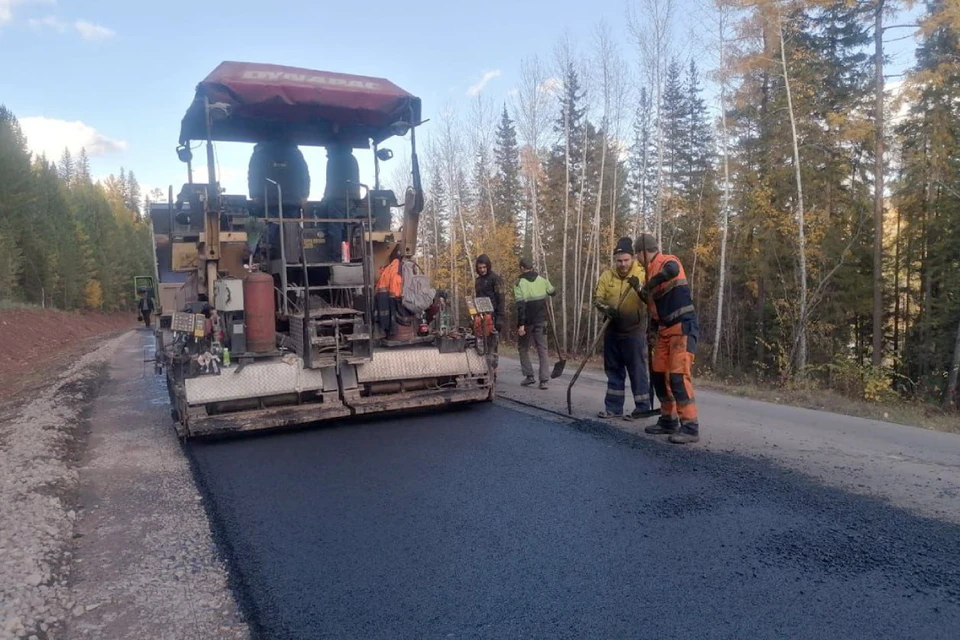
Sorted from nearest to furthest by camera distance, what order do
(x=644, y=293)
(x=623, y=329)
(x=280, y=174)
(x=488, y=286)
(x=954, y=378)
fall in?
(x=644, y=293) → (x=623, y=329) → (x=280, y=174) → (x=488, y=286) → (x=954, y=378)

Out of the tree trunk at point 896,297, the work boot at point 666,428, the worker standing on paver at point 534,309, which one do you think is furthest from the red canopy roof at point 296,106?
the tree trunk at point 896,297

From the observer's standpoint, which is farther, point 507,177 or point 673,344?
point 507,177

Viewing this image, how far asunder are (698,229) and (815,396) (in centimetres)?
2135

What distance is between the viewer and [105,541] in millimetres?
3738

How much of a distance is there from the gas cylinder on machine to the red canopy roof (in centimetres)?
166

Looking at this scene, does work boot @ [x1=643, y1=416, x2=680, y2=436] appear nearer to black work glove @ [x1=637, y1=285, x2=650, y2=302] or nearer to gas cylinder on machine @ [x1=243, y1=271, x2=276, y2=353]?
black work glove @ [x1=637, y1=285, x2=650, y2=302]

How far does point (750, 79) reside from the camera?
19719 mm

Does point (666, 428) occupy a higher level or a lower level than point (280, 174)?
lower

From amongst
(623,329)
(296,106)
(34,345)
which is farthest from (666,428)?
(34,345)

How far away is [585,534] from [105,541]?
105 inches

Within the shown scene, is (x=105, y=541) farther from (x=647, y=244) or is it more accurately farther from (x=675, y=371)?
(x=647, y=244)

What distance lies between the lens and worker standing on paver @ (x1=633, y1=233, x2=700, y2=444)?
5512 millimetres

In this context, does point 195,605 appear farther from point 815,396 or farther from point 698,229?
point 698,229

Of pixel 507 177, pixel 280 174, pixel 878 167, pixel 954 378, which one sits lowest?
pixel 954 378
